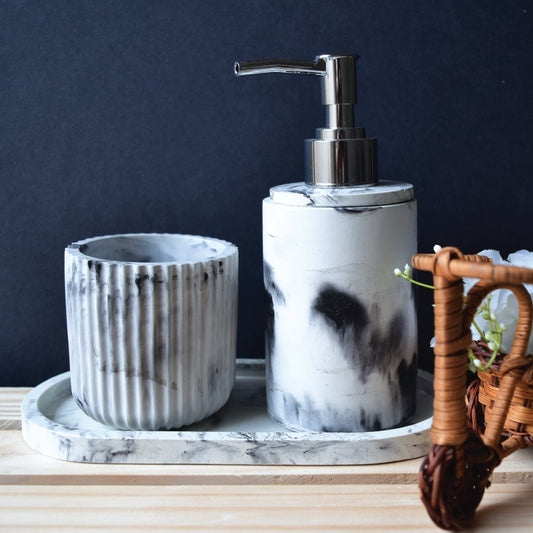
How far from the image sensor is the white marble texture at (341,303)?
47cm

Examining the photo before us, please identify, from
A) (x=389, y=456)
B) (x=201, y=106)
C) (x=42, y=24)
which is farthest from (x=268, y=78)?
(x=389, y=456)

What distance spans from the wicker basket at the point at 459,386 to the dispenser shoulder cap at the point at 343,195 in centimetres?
10

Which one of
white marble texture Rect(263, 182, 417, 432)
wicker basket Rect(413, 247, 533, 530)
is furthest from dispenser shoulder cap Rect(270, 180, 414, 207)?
wicker basket Rect(413, 247, 533, 530)

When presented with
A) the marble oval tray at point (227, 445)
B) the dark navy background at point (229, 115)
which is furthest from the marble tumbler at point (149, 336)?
the dark navy background at point (229, 115)

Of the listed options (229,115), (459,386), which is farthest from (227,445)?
(229,115)

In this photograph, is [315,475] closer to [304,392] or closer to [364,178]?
[304,392]

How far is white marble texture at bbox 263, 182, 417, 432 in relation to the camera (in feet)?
1.55

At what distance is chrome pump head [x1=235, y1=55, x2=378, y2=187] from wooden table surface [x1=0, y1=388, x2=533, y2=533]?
0.66ft

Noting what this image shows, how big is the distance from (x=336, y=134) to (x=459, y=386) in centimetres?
21

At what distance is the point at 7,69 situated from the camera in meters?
0.61

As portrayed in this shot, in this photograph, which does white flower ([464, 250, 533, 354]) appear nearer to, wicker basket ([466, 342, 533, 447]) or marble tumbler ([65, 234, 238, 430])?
wicker basket ([466, 342, 533, 447])

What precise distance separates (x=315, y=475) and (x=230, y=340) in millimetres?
120

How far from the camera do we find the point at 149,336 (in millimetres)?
480

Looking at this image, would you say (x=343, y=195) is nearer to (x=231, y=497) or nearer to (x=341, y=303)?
(x=341, y=303)
